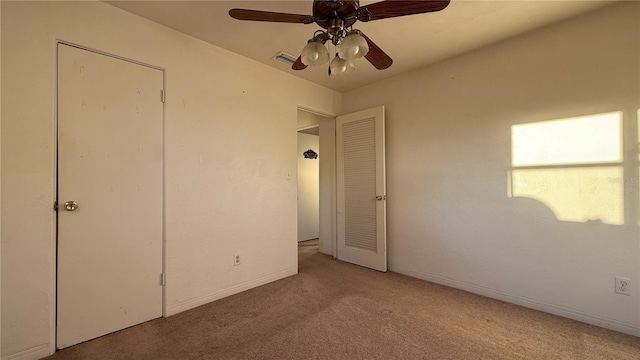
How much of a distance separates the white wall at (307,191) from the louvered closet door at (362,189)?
148cm

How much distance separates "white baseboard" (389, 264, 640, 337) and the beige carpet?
65mm

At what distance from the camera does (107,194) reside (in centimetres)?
192

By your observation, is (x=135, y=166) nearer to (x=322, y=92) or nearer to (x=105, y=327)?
(x=105, y=327)

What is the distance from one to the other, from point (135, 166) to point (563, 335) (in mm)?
3512

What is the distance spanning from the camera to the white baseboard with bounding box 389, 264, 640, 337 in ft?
6.30

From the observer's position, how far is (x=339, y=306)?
2.31 meters

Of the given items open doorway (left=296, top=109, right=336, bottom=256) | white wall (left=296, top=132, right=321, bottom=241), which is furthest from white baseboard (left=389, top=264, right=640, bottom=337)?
white wall (left=296, top=132, right=321, bottom=241)

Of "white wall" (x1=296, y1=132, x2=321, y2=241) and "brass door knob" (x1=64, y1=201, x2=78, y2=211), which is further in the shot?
"white wall" (x1=296, y1=132, x2=321, y2=241)

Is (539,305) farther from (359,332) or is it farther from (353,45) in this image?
(353,45)

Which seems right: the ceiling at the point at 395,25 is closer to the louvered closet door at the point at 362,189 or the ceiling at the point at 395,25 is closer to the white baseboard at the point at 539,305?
the louvered closet door at the point at 362,189

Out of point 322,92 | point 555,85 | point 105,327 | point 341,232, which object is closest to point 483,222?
point 555,85

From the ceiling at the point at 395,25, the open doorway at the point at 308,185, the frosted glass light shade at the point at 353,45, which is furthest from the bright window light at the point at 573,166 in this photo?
the open doorway at the point at 308,185

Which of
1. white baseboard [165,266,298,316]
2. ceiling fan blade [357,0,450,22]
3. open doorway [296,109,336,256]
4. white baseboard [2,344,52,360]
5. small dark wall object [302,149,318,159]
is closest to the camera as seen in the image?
ceiling fan blade [357,0,450,22]

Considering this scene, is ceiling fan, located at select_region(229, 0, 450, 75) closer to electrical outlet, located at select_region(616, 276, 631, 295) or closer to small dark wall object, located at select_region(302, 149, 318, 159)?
electrical outlet, located at select_region(616, 276, 631, 295)
